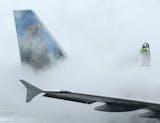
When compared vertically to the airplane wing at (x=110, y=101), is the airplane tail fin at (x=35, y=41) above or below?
above

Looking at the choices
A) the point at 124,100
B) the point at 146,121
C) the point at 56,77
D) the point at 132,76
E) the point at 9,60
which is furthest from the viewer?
the point at 9,60

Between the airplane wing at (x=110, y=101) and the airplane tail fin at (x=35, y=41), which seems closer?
the airplane wing at (x=110, y=101)

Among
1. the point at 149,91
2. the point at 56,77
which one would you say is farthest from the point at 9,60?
the point at 149,91

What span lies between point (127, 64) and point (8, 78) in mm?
5321

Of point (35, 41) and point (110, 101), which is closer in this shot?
point (110, 101)

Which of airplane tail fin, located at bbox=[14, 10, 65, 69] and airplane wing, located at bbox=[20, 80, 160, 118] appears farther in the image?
airplane tail fin, located at bbox=[14, 10, 65, 69]

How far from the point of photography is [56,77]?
25500mm

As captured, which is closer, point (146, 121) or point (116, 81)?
point (146, 121)

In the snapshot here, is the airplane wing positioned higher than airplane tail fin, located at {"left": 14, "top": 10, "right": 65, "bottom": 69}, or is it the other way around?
airplane tail fin, located at {"left": 14, "top": 10, "right": 65, "bottom": 69}

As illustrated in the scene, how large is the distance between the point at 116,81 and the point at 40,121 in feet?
11.4

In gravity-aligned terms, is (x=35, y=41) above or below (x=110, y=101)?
above

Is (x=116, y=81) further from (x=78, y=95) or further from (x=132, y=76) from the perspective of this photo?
(x=78, y=95)

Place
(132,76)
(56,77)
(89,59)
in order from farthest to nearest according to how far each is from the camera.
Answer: (89,59) < (56,77) < (132,76)

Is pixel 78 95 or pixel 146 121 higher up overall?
pixel 78 95
